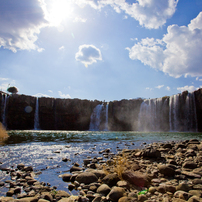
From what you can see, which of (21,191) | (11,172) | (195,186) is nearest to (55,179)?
(21,191)

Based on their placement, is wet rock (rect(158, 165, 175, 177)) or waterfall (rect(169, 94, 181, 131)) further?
waterfall (rect(169, 94, 181, 131))

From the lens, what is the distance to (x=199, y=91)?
39.5 metres

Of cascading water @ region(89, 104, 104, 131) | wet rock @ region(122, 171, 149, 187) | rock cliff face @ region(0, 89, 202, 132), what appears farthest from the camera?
cascading water @ region(89, 104, 104, 131)

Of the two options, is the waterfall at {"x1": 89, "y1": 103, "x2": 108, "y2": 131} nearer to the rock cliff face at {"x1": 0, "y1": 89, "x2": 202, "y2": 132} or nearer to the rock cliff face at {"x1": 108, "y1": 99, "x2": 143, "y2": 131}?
the rock cliff face at {"x1": 0, "y1": 89, "x2": 202, "y2": 132}

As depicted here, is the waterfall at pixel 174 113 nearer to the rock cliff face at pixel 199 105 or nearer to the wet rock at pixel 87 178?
the rock cliff face at pixel 199 105

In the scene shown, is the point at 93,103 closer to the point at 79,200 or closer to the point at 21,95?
the point at 21,95

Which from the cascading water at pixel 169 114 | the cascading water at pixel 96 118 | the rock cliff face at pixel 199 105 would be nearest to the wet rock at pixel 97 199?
the rock cliff face at pixel 199 105

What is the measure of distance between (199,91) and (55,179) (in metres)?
44.8

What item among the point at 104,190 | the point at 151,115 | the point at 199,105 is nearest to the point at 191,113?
the point at 199,105

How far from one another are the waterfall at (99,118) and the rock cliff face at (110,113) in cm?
4

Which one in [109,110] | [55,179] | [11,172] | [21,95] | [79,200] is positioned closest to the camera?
[79,200]

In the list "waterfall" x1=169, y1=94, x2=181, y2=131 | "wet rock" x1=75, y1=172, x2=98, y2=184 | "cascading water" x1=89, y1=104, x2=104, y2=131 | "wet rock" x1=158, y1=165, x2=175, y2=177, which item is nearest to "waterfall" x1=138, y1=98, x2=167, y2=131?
"waterfall" x1=169, y1=94, x2=181, y2=131

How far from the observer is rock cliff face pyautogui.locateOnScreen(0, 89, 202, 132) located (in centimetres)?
4162

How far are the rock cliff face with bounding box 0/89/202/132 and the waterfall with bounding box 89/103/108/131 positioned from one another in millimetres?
39
